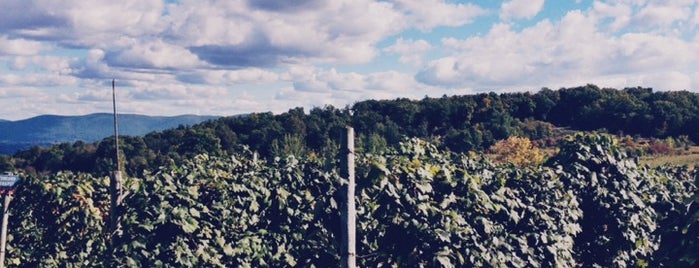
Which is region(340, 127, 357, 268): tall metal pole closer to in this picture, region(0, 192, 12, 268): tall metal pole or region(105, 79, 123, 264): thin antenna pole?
region(105, 79, 123, 264): thin antenna pole

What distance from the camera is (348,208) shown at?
5488mm

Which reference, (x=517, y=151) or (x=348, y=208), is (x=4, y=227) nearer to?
(x=348, y=208)

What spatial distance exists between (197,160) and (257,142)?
7511cm

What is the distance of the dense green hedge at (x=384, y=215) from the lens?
636 cm

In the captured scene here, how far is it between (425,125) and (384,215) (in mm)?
96222

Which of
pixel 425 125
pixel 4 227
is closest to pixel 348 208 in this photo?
pixel 4 227

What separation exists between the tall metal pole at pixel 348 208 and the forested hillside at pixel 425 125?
59.5 metres

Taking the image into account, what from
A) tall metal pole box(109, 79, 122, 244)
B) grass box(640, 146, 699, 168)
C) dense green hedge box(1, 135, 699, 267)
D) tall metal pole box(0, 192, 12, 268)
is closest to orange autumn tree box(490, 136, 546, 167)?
grass box(640, 146, 699, 168)

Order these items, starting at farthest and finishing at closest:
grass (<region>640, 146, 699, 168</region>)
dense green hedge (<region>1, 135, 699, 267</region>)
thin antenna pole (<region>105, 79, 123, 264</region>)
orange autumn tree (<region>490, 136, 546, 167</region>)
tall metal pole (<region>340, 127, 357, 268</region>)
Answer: grass (<region>640, 146, 699, 168</region>), orange autumn tree (<region>490, 136, 546, 167</region>), thin antenna pole (<region>105, 79, 123, 264</region>), dense green hedge (<region>1, 135, 699, 267</region>), tall metal pole (<region>340, 127, 357, 268</region>)

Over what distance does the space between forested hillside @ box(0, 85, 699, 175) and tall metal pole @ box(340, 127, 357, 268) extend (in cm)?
5945

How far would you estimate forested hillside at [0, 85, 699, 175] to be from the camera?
73438mm

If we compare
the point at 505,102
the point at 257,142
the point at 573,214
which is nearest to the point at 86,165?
the point at 257,142

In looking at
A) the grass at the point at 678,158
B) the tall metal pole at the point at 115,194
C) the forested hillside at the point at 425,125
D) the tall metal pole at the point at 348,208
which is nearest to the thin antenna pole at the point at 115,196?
the tall metal pole at the point at 115,194

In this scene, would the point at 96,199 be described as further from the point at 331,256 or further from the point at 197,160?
the point at 331,256
